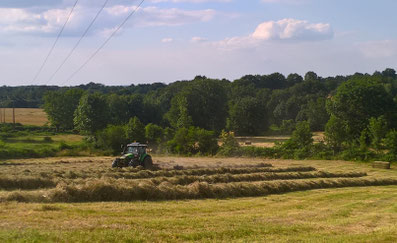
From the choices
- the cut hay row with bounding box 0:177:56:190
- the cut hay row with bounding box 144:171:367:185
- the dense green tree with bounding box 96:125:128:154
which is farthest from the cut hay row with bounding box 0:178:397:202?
the dense green tree with bounding box 96:125:128:154

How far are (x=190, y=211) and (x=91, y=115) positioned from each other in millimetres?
53284

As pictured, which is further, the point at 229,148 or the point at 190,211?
the point at 229,148

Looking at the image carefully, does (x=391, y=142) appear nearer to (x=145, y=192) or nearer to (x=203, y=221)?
(x=145, y=192)

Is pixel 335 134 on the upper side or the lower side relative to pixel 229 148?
upper

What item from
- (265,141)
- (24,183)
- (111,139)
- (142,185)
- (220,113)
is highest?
(220,113)

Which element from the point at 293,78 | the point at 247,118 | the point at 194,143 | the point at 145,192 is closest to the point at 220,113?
the point at 247,118

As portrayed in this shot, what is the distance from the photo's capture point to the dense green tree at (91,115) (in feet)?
214

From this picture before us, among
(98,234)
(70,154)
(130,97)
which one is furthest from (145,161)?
(130,97)

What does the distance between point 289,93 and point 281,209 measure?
104 meters

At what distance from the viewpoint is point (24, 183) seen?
1970cm

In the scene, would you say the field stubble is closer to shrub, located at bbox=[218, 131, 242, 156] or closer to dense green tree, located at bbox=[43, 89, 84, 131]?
shrub, located at bbox=[218, 131, 242, 156]

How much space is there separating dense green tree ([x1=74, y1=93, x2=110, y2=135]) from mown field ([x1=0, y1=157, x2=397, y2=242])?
137 ft

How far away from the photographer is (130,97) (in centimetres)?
8306

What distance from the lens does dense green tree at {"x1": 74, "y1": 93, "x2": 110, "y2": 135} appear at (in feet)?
214
